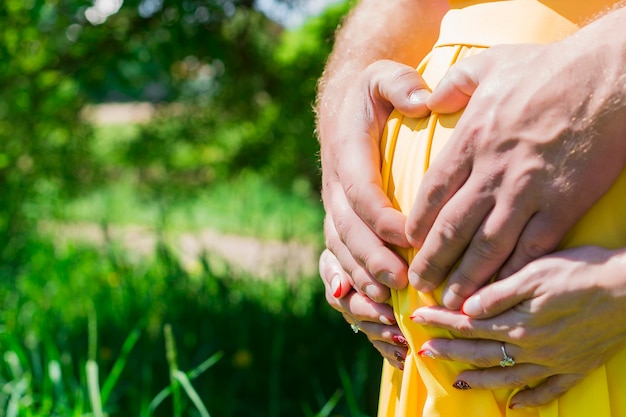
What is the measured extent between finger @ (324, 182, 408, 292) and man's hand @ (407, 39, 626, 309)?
88mm

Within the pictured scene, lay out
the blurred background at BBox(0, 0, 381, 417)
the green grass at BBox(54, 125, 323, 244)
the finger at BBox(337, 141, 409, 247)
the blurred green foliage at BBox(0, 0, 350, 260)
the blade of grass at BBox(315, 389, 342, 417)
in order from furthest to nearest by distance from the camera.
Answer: the green grass at BBox(54, 125, 323, 244) < the blurred green foliage at BBox(0, 0, 350, 260) < the blurred background at BBox(0, 0, 381, 417) < the blade of grass at BBox(315, 389, 342, 417) < the finger at BBox(337, 141, 409, 247)

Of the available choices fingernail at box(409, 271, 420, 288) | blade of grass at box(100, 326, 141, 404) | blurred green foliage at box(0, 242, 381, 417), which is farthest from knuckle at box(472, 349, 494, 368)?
blade of grass at box(100, 326, 141, 404)

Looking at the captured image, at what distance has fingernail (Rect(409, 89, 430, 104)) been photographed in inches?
51.9

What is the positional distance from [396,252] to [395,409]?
37cm

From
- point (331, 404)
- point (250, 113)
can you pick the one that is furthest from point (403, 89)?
point (250, 113)

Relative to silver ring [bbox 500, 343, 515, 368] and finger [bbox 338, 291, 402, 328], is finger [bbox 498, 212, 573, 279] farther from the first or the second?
finger [bbox 338, 291, 402, 328]

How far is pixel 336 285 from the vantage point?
4.91 feet

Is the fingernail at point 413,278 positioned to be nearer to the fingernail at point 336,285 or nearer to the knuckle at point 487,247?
the knuckle at point 487,247

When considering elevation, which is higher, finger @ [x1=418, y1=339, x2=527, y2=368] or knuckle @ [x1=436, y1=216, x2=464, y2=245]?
knuckle @ [x1=436, y1=216, x2=464, y2=245]

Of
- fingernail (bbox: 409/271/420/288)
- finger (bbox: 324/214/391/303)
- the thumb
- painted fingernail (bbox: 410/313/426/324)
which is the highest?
the thumb

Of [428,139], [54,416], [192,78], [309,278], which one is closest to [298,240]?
[309,278]

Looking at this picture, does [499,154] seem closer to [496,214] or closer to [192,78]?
[496,214]

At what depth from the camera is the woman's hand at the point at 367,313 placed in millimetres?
1411

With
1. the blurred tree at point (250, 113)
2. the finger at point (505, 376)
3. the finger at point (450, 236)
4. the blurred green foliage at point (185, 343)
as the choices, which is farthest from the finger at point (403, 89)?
the blurred tree at point (250, 113)
